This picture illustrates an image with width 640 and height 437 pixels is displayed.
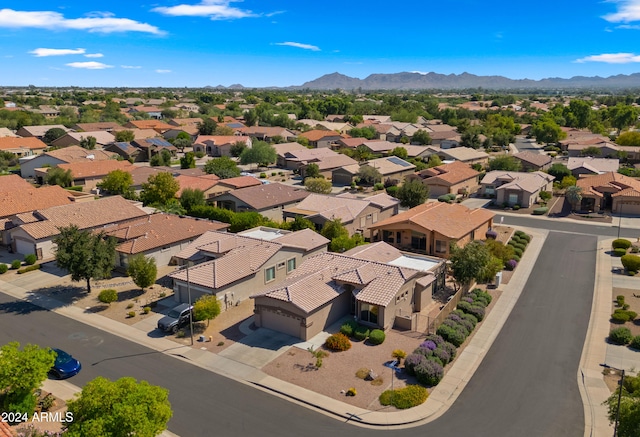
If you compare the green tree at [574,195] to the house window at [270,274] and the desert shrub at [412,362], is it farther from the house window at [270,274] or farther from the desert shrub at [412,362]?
the desert shrub at [412,362]

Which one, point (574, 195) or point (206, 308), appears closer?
point (206, 308)

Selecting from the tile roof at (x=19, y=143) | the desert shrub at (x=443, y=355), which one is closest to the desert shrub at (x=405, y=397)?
the desert shrub at (x=443, y=355)

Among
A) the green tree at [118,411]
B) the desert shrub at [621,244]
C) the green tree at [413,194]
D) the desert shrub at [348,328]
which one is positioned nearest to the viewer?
the green tree at [118,411]

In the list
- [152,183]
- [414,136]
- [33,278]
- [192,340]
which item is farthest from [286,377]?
[414,136]

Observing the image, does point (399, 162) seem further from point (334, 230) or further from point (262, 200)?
point (334, 230)

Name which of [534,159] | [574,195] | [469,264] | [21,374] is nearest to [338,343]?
[469,264]

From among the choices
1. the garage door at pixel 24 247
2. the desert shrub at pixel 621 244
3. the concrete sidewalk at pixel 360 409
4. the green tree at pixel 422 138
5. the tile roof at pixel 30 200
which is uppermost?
the green tree at pixel 422 138

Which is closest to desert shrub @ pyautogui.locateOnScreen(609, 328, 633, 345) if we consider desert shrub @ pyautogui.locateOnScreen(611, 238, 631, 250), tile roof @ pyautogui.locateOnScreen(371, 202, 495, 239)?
tile roof @ pyautogui.locateOnScreen(371, 202, 495, 239)

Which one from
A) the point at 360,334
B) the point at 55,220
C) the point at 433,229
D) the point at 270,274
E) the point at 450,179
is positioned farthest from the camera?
the point at 450,179
